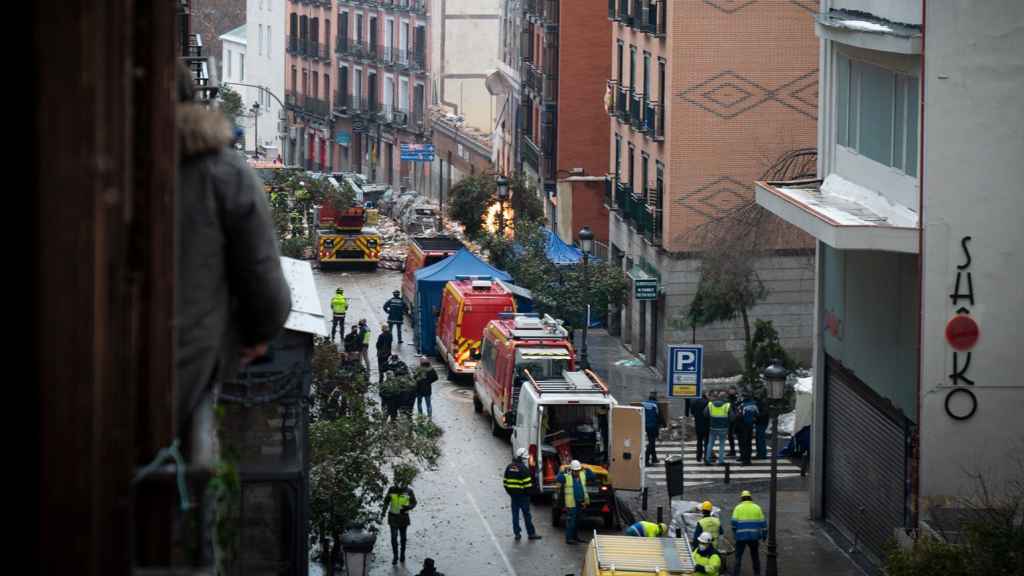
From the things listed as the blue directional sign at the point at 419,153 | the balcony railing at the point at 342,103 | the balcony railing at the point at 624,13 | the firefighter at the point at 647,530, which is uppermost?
the balcony railing at the point at 342,103

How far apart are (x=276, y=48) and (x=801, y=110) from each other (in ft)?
194

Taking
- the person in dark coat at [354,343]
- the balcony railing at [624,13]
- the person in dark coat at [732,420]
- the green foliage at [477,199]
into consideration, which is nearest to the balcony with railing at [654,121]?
the balcony railing at [624,13]

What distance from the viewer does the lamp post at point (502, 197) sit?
5438cm

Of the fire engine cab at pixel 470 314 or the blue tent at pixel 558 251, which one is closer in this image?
the fire engine cab at pixel 470 314

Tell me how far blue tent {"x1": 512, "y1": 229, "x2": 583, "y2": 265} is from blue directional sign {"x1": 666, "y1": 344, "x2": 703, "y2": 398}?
18375 millimetres

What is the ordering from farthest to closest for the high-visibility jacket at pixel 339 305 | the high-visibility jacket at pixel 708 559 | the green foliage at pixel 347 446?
the high-visibility jacket at pixel 339 305 < the green foliage at pixel 347 446 < the high-visibility jacket at pixel 708 559

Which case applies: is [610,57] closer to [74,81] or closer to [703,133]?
[703,133]

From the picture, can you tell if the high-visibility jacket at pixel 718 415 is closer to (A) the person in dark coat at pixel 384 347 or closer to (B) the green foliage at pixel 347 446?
(B) the green foliage at pixel 347 446

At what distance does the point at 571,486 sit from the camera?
28.9 meters

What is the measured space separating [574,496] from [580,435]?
8.69 feet

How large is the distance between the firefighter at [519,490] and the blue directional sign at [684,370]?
299 cm

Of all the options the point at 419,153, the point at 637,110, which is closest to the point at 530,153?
the point at 419,153

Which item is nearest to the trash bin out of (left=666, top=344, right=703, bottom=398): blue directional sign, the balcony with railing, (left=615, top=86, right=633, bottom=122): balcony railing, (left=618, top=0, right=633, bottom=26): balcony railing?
(left=666, top=344, right=703, bottom=398): blue directional sign

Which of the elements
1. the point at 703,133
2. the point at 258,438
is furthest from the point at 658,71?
the point at 258,438
